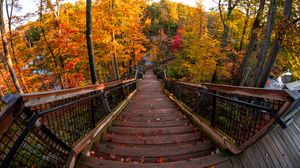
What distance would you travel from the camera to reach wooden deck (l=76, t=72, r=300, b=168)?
103 inches

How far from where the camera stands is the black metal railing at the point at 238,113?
2736 mm

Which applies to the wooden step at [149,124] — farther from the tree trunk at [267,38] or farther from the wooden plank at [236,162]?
the tree trunk at [267,38]

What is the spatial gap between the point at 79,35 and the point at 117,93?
Answer: 27.4 feet

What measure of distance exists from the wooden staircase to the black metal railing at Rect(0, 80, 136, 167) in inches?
16.4

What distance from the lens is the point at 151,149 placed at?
11.8 ft

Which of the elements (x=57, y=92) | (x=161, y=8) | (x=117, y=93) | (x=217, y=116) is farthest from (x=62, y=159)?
(x=161, y=8)

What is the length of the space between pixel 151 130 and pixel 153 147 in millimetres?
855

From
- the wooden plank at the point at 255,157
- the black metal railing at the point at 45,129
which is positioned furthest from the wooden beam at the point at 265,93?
the black metal railing at the point at 45,129

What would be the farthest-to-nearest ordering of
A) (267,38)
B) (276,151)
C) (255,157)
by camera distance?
(267,38)
(255,157)
(276,151)

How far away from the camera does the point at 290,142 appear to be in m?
2.54

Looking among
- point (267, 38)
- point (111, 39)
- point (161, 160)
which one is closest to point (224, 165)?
point (161, 160)

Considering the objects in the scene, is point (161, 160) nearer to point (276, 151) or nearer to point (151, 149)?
point (151, 149)

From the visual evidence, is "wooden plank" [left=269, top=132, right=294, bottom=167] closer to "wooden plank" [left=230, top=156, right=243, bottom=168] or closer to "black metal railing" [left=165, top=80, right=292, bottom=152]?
"black metal railing" [left=165, top=80, right=292, bottom=152]

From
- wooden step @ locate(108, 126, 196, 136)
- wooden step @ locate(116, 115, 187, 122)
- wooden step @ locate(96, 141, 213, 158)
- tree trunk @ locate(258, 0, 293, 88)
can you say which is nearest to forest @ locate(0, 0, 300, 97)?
tree trunk @ locate(258, 0, 293, 88)
